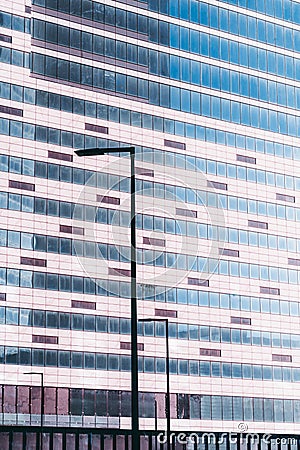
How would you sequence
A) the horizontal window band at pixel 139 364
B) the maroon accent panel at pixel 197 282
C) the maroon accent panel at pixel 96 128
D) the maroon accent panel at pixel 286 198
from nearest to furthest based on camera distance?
the horizontal window band at pixel 139 364 < the maroon accent panel at pixel 96 128 < the maroon accent panel at pixel 197 282 < the maroon accent panel at pixel 286 198

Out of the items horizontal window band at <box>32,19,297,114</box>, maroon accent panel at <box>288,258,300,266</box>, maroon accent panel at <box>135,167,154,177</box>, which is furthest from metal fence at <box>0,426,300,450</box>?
horizontal window band at <box>32,19,297,114</box>

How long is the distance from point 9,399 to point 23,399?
1.20 metres

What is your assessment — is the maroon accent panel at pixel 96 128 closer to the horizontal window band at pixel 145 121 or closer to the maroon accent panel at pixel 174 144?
the horizontal window band at pixel 145 121

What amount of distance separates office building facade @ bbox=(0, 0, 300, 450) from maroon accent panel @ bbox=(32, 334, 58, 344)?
117 millimetres

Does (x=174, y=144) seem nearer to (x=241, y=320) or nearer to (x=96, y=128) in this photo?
(x=96, y=128)

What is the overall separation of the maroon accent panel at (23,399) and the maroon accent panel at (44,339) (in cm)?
392

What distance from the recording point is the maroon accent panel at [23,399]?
86.1m

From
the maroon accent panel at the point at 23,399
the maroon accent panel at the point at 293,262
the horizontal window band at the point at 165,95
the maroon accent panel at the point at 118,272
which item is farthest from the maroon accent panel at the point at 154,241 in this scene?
the maroon accent panel at the point at 293,262

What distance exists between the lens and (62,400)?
3501 inches

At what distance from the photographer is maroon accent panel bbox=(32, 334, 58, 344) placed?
87.6 metres

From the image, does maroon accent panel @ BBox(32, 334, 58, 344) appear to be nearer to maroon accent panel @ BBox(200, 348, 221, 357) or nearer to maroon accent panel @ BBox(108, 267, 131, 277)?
maroon accent panel @ BBox(108, 267, 131, 277)

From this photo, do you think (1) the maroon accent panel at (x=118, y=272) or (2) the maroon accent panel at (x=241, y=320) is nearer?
(1) the maroon accent panel at (x=118, y=272)

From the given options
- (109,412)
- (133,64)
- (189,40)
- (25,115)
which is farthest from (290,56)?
(109,412)

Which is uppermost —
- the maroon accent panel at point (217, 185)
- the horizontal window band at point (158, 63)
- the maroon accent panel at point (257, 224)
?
the horizontal window band at point (158, 63)
